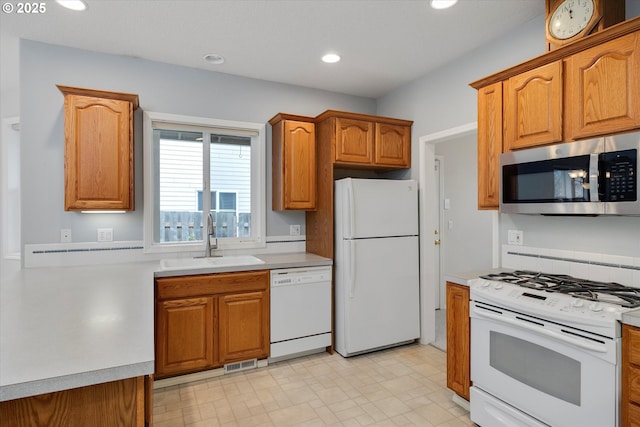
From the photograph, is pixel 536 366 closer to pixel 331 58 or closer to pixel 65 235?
pixel 331 58

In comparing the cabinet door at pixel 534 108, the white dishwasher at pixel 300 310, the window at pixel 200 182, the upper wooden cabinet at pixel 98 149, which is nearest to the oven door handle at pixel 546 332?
the cabinet door at pixel 534 108

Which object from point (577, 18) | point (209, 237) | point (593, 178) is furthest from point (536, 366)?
point (209, 237)

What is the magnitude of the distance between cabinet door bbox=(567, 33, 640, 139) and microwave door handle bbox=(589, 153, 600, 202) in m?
0.15

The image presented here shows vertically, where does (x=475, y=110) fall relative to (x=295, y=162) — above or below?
above

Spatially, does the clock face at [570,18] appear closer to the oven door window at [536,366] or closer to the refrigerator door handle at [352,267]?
the oven door window at [536,366]

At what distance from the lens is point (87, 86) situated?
9.53ft

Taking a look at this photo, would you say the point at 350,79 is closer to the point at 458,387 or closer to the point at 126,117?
the point at 126,117

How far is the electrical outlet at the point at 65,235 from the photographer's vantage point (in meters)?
2.83

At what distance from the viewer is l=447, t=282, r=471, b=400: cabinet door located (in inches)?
89.0

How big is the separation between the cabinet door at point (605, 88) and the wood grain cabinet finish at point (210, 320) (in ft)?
7.98

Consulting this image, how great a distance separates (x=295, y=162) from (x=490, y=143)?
5.60ft

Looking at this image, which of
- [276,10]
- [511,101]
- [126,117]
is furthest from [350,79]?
[126,117]

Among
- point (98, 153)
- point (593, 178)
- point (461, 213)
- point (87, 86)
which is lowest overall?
point (461, 213)

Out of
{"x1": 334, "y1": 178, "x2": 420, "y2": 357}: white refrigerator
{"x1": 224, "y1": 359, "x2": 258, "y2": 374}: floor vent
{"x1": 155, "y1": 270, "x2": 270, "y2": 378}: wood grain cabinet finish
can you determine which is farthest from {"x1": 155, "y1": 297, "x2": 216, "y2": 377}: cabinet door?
{"x1": 334, "y1": 178, "x2": 420, "y2": 357}: white refrigerator
